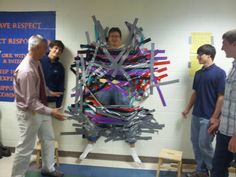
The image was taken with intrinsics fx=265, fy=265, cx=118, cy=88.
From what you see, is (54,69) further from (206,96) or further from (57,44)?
(206,96)

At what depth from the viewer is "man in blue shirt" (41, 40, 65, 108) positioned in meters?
3.40

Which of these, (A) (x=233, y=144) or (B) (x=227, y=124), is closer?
(A) (x=233, y=144)

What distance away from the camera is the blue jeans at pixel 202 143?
3.00 meters

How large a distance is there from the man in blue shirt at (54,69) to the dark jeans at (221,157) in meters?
2.15

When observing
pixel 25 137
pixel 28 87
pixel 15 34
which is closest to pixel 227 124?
pixel 28 87

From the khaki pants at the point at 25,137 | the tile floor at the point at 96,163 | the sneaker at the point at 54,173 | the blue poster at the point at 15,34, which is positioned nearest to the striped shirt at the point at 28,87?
the khaki pants at the point at 25,137

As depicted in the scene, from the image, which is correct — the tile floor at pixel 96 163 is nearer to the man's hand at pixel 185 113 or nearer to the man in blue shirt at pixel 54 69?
the man's hand at pixel 185 113

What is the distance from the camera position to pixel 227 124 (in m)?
2.07

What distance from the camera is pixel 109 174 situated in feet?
10.7

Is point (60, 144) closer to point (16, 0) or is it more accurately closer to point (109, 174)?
point (109, 174)

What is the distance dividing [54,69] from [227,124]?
88.0 inches

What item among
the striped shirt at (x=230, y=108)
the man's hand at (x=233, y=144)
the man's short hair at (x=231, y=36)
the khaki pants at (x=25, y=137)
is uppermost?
the man's short hair at (x=231, y=36)

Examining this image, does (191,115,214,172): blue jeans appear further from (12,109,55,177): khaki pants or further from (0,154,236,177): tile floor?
(12,109,55,177): khaki pants

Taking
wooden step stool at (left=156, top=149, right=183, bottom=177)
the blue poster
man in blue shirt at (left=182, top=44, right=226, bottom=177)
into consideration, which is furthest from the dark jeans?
the blue poster
